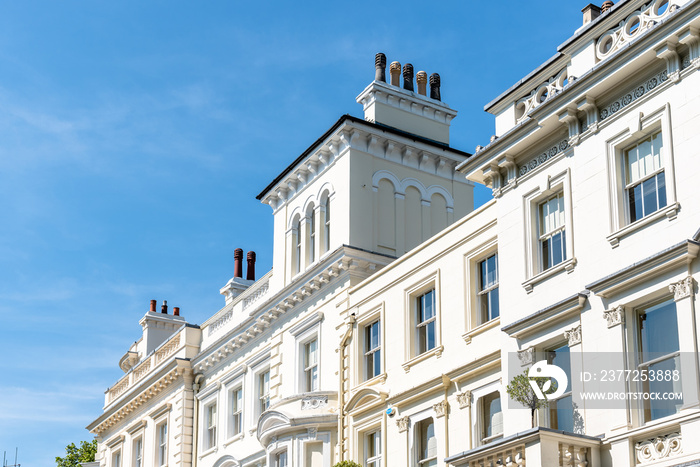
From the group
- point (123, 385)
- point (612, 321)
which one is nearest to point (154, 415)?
point (123, 385)

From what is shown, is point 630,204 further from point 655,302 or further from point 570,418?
point 570,418

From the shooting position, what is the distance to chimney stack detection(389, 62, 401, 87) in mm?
33438

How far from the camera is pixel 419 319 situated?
2611cm

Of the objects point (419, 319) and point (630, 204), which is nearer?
point (630, 204)

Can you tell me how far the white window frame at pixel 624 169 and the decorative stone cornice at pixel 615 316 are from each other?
114cm

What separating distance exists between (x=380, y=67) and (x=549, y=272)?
1491 centimetres

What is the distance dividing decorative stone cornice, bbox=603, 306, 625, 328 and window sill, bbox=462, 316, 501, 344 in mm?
4801

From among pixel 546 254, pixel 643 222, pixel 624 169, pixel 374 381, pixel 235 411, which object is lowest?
pixel 374 381

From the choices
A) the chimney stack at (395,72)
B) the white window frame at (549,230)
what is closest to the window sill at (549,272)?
the white window frame at (549,230)

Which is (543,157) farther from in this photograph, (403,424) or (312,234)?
(312,234)

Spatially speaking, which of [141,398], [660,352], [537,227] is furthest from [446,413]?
[141,398]

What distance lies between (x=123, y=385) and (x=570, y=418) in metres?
28.3

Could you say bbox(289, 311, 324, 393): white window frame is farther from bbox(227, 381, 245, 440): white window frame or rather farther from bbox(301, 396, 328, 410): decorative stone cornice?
bbox(227, 381, 245, 440): white window frame

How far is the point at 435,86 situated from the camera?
1355 inches
